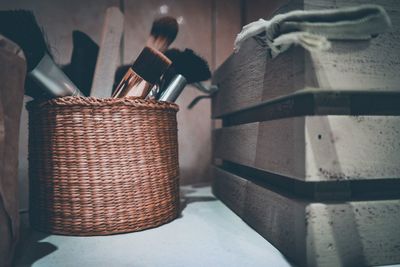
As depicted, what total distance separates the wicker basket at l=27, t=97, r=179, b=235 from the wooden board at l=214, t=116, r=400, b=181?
0.25m

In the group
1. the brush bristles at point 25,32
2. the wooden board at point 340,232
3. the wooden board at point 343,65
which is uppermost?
the brush bristles at point 25,32

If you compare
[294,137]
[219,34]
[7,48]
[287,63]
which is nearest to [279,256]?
[294,137]

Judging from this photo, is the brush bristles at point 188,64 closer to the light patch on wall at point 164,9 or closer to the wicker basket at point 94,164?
the wicker basket at point 94,164

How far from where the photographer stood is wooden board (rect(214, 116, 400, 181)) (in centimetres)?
40

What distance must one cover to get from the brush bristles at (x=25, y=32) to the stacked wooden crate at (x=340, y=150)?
42 cm

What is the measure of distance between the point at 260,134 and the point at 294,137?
0.44 feet

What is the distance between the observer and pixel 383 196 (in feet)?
1.49

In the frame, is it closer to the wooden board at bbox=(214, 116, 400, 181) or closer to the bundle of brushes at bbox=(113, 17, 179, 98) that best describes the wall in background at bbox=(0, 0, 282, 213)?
A: the bundle of brushes at bbox=(113, 17, 179, 98)

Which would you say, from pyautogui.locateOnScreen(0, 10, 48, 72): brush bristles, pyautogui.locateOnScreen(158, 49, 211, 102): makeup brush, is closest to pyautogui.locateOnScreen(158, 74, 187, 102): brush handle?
pyautogui.locateOnScreen(158, 49, 211, 102): makeup brush

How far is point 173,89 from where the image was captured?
0.68m

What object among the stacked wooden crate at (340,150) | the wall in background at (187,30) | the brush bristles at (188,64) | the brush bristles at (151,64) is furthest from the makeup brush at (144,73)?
the wall in background at (187,30)

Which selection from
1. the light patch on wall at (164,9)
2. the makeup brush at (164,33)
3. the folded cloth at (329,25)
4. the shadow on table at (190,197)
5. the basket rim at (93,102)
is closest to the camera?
the folded cloth at (329,25)

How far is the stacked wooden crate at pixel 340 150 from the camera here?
40cm

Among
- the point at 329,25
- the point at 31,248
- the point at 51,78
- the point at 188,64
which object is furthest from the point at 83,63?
the point at 329,25
